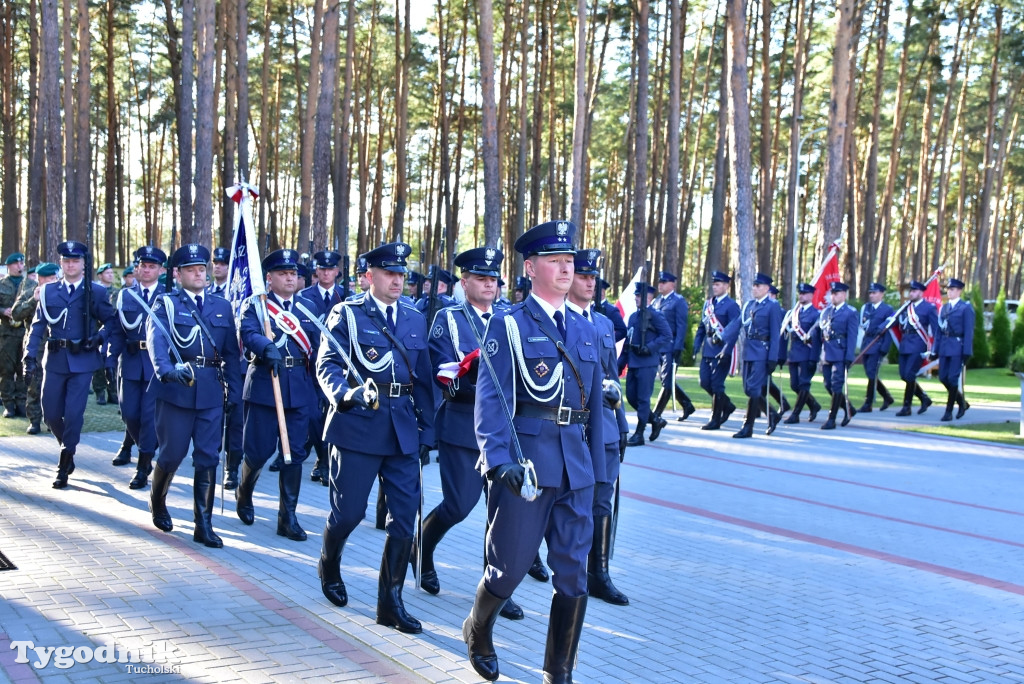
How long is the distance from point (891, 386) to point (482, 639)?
19465mm

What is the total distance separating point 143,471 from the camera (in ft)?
30.8

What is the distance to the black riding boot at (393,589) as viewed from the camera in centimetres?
552

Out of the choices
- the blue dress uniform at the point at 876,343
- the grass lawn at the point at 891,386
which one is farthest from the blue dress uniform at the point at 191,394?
the blue dress uniform at the point at 876,343

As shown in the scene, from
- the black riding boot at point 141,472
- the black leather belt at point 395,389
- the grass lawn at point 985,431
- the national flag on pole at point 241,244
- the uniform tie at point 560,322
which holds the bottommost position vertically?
the grass lawn at point 985,431

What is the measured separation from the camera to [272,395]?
25.5 feet

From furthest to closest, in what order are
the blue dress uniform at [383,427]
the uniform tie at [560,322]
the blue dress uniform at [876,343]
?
the blue dress uniform at [876,343] → the blue dress uniform at [383,427] → the uniform tie at [560,322]

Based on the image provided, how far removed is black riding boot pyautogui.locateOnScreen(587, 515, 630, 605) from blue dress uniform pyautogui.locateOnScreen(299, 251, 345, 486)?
339cm

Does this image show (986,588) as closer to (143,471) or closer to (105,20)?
(143,471)

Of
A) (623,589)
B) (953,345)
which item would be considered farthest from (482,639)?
(953,345)

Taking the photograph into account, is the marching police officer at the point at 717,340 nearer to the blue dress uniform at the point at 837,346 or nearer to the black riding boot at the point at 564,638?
the blue dress uniform at the point at 837,346

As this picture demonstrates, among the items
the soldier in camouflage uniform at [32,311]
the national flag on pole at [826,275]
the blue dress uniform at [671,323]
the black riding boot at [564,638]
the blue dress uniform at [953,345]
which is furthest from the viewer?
the national flag on pole at [826,275]

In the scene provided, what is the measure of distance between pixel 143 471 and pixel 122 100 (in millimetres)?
40658

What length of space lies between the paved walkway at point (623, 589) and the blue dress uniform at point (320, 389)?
0.27m

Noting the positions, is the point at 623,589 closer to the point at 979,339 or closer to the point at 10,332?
the point at 10,332
